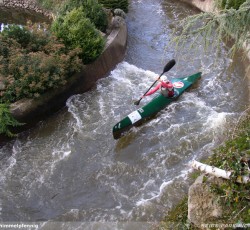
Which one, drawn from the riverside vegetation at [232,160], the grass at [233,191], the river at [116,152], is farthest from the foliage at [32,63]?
the grass at [233,191]

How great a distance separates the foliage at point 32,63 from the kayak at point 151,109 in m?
1.97

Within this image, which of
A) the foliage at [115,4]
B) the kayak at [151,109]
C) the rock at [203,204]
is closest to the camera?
the rock at [203,204]

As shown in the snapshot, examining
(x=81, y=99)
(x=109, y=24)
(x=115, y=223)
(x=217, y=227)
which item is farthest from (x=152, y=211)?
(x=109, y=24)

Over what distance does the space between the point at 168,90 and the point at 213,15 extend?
364 centimetres

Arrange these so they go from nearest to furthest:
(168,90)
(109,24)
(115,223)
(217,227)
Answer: (217,227) < (115,223) < (168,90) < (109,24)

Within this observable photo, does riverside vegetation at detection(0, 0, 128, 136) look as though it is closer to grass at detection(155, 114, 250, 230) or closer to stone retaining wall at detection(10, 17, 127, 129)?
stone retaining wall at detection(10, 17, 127, 129)

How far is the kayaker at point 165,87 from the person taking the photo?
859 centimetres

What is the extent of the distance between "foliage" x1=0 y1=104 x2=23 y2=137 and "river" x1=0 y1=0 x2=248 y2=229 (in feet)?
1.30

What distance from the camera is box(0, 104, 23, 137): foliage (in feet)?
25.2

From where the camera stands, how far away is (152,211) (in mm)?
6309

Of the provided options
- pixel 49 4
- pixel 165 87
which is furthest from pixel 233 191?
pixel 49 4

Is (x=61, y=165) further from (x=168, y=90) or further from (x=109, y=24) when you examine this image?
(x=109, y=24)

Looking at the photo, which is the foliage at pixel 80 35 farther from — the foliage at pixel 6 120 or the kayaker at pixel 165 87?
the foliage at pixel 6 120

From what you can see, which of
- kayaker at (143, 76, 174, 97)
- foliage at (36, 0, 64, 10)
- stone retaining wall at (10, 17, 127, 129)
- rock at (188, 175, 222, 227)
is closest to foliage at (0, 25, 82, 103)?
stone retaining wall at (10, 17, 127, 129)
